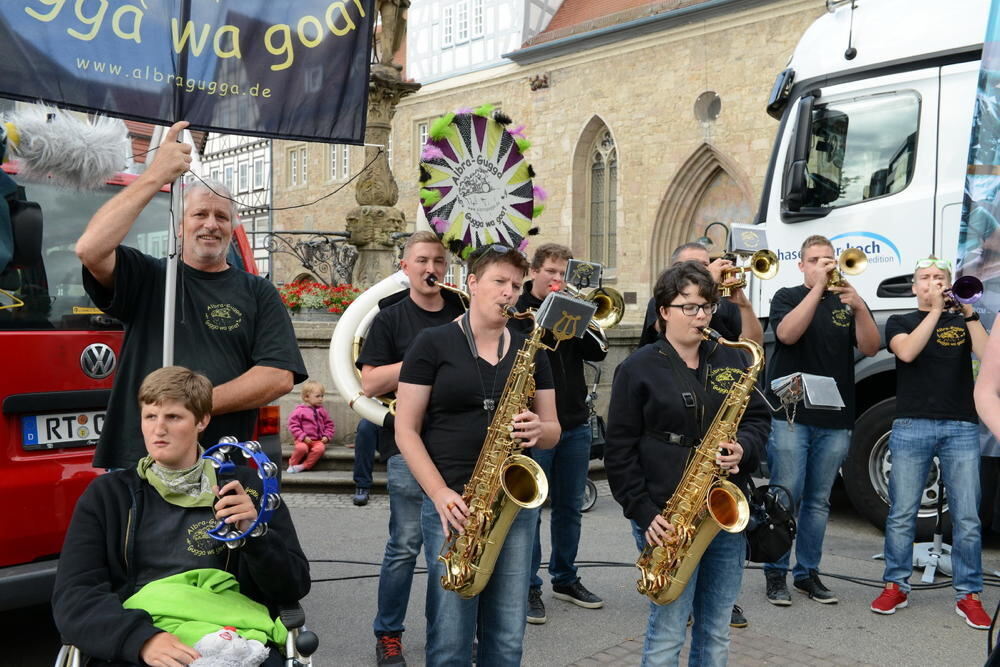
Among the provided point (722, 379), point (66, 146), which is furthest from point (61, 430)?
point (722, 379)

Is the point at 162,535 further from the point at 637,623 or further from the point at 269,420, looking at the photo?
the point at 637,623

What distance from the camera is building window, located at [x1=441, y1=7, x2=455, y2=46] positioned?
27859 millimetres

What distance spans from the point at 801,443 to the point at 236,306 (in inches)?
126

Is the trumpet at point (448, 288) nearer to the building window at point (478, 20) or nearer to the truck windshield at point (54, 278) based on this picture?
the truck windshield at point (54, 278)

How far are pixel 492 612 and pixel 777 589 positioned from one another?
245 centimetres

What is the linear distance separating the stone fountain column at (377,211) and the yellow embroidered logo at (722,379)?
8.06m

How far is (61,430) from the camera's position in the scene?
3854 mm

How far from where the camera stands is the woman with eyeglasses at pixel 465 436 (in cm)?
324

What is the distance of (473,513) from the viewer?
3205mm

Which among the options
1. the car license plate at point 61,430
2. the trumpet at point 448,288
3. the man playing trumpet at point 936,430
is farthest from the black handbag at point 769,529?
the car license plate at point 61,430

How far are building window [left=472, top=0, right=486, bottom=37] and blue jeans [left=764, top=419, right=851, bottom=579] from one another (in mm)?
23634

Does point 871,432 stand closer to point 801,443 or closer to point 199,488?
point 801,443

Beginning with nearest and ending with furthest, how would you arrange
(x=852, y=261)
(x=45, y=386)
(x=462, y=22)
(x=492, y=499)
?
(x=492, y=499) < (x=45, y=386) < (x=852, y=261) < (x=462, y=22)

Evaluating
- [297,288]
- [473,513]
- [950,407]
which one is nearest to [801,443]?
[950,407]
